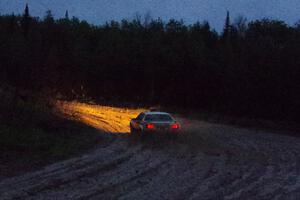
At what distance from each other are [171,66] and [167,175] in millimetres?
52993

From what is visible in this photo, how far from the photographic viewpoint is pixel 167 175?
1531cm

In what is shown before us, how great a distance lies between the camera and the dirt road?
40.8 ft

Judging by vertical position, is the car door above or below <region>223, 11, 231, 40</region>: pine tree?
below

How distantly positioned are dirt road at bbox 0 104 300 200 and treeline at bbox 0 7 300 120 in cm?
2313

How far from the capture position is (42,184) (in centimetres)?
1352

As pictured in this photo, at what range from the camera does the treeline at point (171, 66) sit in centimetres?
4659

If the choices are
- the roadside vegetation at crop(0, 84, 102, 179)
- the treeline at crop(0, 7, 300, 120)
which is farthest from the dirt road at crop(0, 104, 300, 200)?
the treeline at crop(0, 7, 300, 120)

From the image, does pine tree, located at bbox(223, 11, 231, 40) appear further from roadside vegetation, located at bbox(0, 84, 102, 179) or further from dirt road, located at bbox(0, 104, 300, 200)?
dirt road, located at bbox(0, 104, 300, 200)

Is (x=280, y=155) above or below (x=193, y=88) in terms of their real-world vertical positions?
below

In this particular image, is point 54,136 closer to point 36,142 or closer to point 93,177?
point 36,142

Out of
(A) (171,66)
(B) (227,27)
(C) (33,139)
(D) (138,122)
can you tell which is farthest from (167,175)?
(B) (227,27)

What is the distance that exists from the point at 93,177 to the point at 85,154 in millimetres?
5837

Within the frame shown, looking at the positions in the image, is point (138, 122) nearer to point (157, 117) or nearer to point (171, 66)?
point (157, 117)

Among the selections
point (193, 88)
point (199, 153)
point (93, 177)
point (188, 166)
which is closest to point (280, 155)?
point (199, 153)
